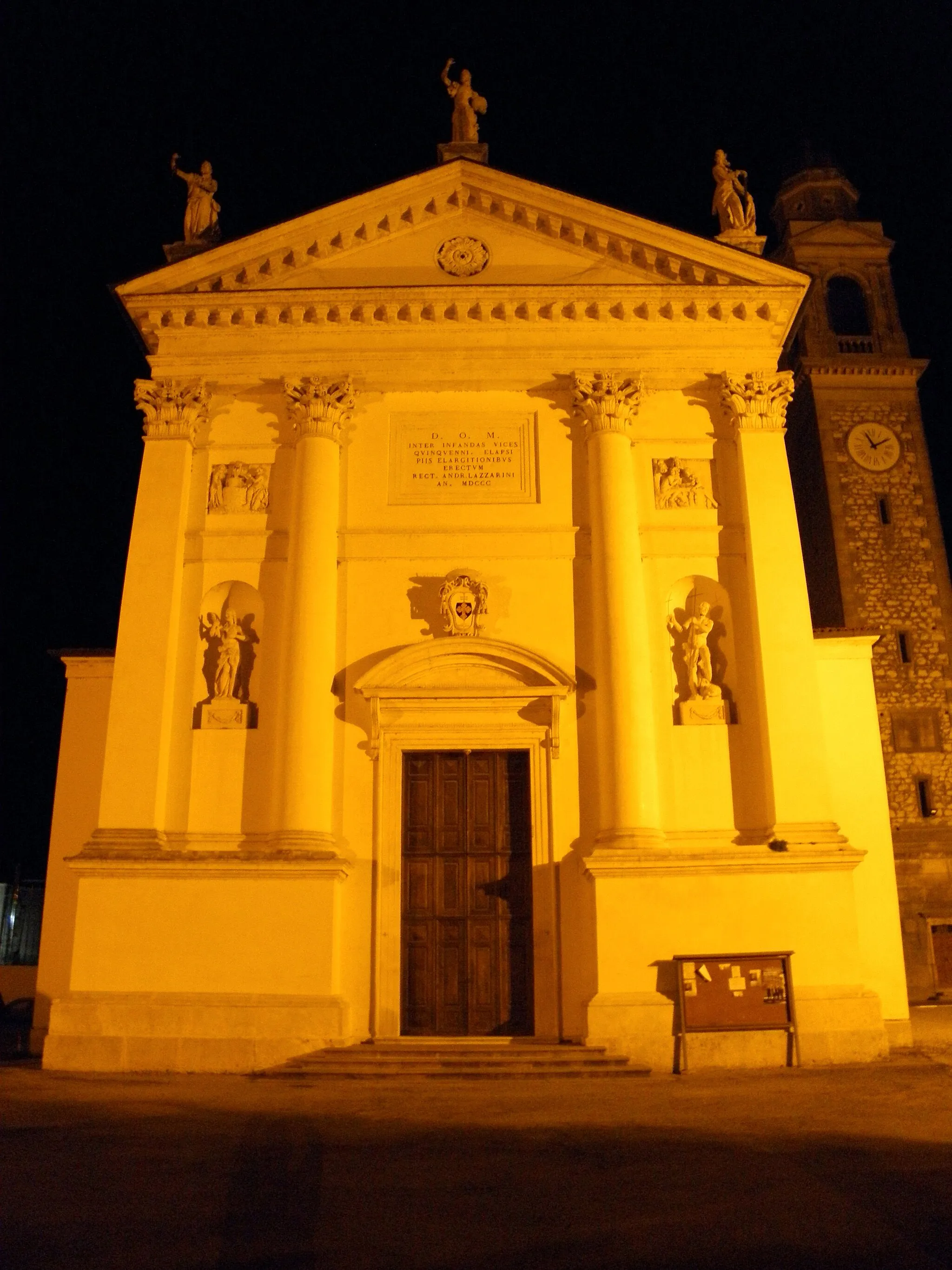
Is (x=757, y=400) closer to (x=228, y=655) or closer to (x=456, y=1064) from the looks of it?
(x=228, y=655)

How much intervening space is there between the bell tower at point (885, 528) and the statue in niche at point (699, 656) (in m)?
16.8

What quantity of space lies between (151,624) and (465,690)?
4.42 meters

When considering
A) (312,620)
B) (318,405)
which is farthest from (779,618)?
(318,405)

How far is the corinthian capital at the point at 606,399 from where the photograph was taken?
1578 cm

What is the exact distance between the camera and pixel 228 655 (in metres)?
15.2

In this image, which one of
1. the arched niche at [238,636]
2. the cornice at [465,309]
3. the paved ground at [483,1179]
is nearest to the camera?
the paved ground at [483,1179]

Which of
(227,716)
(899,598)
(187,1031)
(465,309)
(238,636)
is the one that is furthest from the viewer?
(899,598)

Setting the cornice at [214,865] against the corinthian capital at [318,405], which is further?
the corinthian capital at [318,405]

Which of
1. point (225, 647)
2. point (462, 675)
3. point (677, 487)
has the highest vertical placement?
point (677, 487)

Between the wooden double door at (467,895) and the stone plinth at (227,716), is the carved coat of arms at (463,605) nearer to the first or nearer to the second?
the wooden double door at (467,895)

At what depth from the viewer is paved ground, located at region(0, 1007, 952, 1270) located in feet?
18.1

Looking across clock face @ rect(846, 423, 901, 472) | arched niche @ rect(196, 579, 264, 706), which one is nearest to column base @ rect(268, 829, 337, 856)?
arched niche @ rect(196, 579, 264, 706)

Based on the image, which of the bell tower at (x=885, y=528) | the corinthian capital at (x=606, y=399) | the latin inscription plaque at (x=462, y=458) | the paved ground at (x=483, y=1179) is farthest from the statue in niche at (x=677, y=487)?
the bell tower at (x=885, y=528)

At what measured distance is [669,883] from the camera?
13.5m
